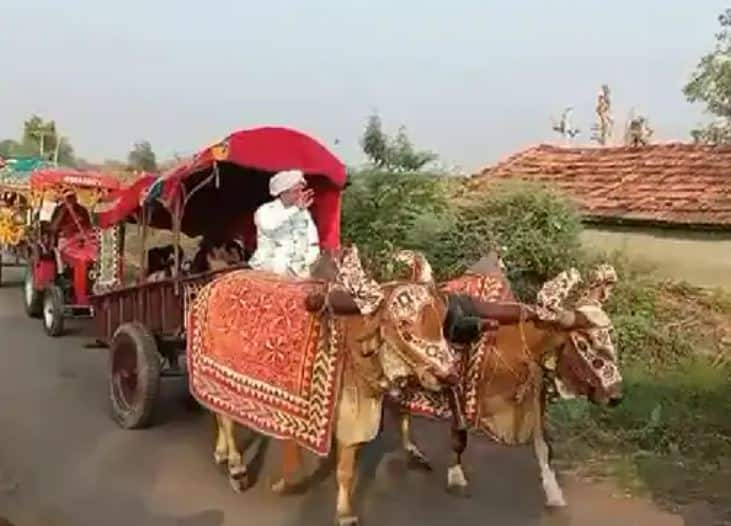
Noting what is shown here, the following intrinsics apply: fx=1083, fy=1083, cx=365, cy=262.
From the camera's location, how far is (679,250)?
14188 mm

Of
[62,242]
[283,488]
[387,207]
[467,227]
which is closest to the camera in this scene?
[283,488]

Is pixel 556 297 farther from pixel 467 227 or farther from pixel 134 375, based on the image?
pixel 467 227

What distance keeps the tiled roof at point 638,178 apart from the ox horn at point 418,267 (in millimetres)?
8115

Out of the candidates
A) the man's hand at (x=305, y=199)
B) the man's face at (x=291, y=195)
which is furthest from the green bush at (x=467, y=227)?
the man's face at (x=291, y=195)

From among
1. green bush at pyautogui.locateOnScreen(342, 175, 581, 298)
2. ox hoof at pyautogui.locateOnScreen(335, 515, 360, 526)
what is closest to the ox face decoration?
ox hoof at pyautogui.locateOnScreen(335, 515, 360, 526)

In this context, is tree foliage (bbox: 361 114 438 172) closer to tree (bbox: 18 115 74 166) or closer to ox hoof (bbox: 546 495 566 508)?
ox hoof (bbox: 546 495 566 508)

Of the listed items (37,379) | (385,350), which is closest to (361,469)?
(385,350)

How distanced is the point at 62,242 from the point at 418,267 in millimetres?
8789

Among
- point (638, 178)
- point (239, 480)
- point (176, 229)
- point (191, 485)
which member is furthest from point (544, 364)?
point (638, 178)

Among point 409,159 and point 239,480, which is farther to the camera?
point 409,159

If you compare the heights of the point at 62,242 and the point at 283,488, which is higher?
the point at 62,242

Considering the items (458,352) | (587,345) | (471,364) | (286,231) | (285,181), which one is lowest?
(471,364)

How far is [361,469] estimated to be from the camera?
25.8 ft

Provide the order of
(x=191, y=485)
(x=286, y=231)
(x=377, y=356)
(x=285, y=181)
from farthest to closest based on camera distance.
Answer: (x=286, y=231) → (x=285, y=181) → (x=191, y=485) → (x=377, y=356)
